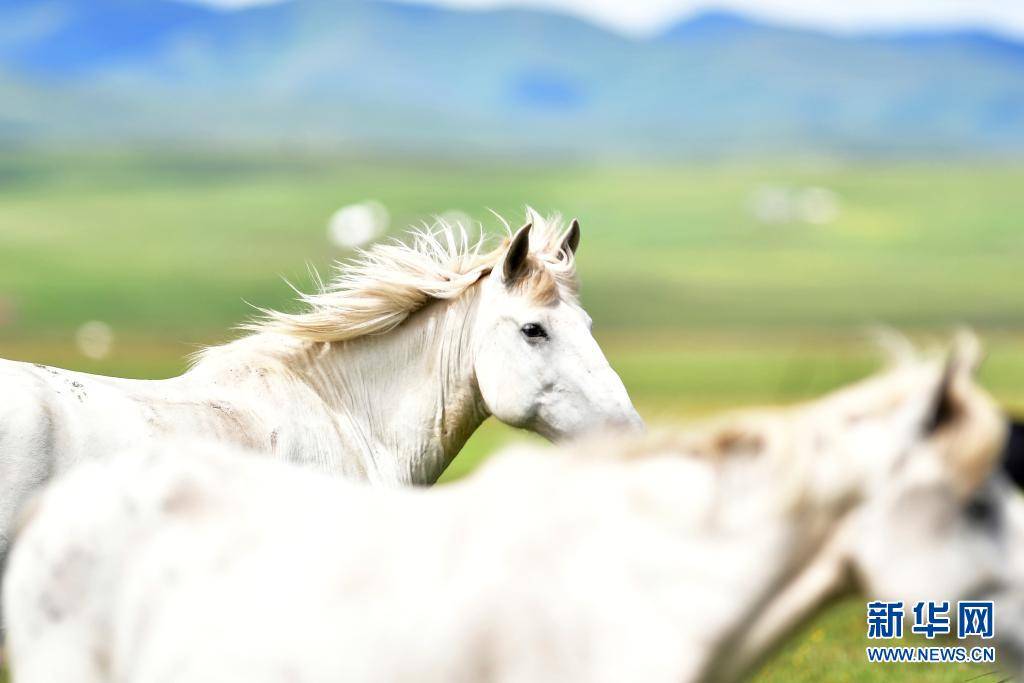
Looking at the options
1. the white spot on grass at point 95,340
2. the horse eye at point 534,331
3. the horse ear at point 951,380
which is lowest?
the horse ear at point 951,380

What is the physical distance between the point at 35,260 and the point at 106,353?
5466cm

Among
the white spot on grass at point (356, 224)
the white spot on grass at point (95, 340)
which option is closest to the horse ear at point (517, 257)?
the white spot on grass at point (95, 340)

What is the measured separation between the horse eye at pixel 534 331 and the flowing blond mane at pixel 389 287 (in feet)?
0.90

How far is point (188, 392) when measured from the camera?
20.6 feet

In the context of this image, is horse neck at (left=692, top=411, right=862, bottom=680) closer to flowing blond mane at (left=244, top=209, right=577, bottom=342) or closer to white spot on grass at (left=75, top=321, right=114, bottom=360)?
flowing blond mane at (left=244, top=209, right=577, bottom=342)

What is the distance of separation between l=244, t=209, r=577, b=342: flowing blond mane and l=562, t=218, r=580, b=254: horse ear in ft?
0.25

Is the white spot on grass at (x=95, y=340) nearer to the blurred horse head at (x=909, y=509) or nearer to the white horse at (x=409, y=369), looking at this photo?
the white horse at (x=409, y=369)

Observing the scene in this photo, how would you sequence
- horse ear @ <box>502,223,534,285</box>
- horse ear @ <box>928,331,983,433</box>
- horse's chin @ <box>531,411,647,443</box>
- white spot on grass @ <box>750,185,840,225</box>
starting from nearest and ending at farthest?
horse ear @ <box>928,331,983,433</box>
horse's chin @ <box>531,411,647,443</box>
horse ear @ <box>502,223,534,285</box>
white spot on grass @ <box>750,185,840,225</box>

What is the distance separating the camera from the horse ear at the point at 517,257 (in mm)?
6492

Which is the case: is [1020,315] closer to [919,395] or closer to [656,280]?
[656,280]

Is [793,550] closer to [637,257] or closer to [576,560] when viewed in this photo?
[576,560]

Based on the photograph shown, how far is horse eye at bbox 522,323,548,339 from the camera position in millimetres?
6574

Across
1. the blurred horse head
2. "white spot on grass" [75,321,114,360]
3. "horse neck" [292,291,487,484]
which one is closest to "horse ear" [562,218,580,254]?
"horse neck" [292,291,487,484]

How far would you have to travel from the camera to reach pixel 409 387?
6.93m
